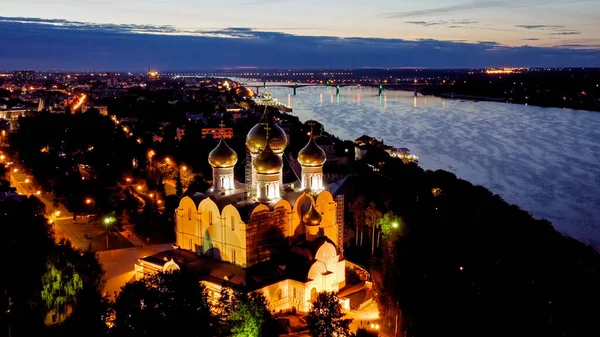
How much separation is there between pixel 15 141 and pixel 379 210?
1322 centimetres

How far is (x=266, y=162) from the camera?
8.14 m

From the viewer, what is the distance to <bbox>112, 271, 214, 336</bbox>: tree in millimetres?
5359

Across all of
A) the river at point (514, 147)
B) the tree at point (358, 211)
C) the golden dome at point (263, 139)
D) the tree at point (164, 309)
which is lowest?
the river at point (514, 147)

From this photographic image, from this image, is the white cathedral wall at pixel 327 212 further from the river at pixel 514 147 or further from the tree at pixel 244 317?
the river at pixel 514 147

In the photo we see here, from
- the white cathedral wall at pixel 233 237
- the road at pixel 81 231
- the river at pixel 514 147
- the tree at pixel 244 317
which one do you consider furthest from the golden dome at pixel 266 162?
the river at pixel 514 147

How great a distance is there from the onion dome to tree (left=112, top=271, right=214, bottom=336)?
2.45m

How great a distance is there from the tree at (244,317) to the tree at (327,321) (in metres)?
0.45

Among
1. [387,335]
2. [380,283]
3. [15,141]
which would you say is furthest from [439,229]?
[15,141]

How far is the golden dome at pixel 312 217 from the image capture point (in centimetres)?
813

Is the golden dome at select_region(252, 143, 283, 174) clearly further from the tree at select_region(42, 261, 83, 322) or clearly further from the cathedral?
the tree at select_region(42, 261, 83, 322)

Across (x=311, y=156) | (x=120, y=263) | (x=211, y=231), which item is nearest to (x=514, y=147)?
(x=311, y=156)

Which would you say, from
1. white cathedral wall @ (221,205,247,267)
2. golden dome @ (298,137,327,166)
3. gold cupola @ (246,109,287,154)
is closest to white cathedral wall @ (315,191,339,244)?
golden dome @ (298,137,327,166)

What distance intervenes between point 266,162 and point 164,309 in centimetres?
308

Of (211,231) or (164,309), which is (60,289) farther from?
(211,231)
